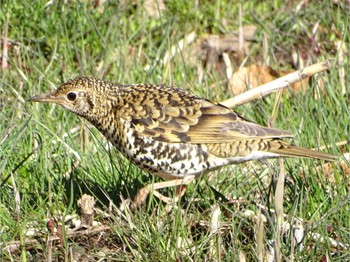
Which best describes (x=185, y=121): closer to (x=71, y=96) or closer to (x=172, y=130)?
(x=172, y=130)

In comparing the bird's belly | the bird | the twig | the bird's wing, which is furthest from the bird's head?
the twig

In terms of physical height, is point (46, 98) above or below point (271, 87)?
above

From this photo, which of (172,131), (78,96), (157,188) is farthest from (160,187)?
(78,96)

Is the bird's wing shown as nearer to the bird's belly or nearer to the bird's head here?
the bird's belly

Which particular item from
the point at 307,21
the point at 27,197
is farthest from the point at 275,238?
the point at 307,21

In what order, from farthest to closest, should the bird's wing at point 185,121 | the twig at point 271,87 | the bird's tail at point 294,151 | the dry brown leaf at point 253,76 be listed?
the dry brown leaf at point 253,76 → the twig at point 271,87 → the bird's wing at point 185,121 → the bird's tail at point 294,151

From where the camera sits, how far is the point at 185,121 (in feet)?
20.2

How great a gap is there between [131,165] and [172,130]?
505mm

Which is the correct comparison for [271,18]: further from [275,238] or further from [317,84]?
[275,238]

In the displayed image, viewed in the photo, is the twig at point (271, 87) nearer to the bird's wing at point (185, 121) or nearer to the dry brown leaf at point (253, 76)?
the bird's wing at point (185, 121)

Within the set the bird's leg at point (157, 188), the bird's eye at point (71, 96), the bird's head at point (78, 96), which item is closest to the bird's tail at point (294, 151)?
the bird's leg at point (157, 188)

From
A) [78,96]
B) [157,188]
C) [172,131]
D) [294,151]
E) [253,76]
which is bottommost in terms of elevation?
[157,188]

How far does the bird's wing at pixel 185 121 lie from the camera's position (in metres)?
6.07

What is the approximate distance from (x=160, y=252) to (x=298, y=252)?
0.74 metres
